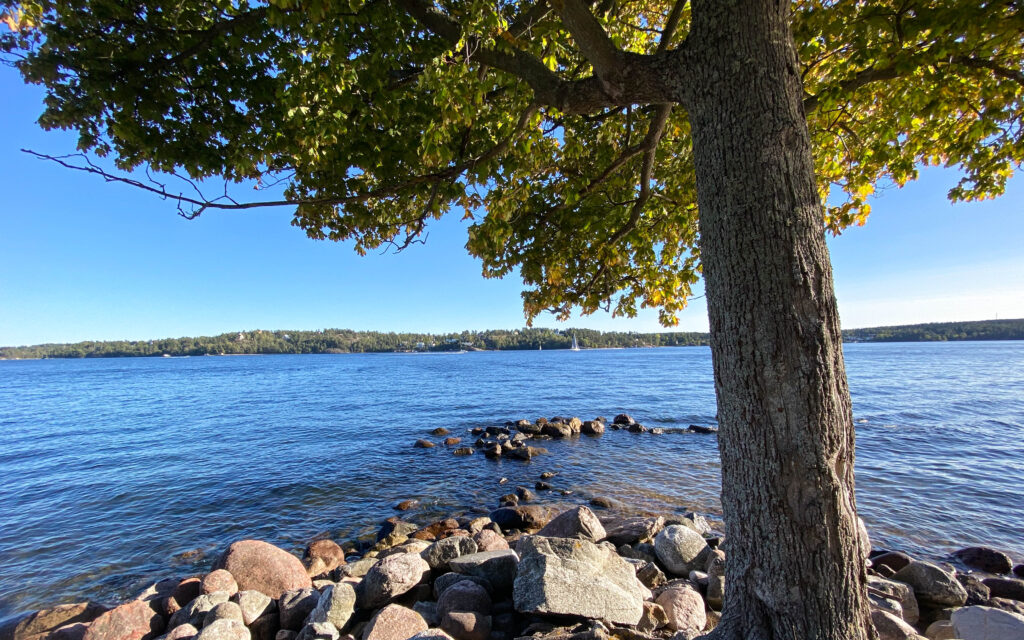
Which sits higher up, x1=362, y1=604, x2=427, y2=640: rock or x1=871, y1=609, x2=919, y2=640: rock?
x1=871, y1=609, x2=919, y2=640: rock

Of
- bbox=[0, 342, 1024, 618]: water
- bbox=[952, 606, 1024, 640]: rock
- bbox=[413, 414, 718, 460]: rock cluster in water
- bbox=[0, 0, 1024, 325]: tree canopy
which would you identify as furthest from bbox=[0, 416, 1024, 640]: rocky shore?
bbox=[413, 414, 718, 460]: rock cluster in water

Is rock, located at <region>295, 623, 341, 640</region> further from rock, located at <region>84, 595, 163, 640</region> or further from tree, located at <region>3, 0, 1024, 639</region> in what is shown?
tree, located at <region>3, 0, 1024, 639</region>

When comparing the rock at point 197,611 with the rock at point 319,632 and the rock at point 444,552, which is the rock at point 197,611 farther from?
the rock at point 444,552

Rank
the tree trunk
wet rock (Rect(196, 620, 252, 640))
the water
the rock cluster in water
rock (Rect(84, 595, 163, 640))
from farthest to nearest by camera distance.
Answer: the rock cluster in water < the water < rock (Rect(84, 595, 163, 640)) < wet rock (Rect(196, 620, 252, 640)) < the tree trunk

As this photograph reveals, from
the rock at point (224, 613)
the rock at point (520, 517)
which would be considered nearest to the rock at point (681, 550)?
the rock at point (520, 517)

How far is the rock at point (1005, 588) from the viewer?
6.27m

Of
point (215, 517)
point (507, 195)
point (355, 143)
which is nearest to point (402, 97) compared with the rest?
point (355, 143)

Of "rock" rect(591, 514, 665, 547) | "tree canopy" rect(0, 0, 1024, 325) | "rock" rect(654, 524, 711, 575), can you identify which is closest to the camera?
"tree canopy" rect(0, 0, 1024, 325)

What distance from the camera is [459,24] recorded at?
13.7 ft

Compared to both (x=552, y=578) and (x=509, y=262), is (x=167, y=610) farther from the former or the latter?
(x=509, y=262)

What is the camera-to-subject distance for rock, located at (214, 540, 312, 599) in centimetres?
691

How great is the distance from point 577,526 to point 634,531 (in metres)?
1.06

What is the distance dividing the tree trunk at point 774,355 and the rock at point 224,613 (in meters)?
5.58

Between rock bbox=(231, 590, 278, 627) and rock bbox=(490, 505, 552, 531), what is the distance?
202 inches
